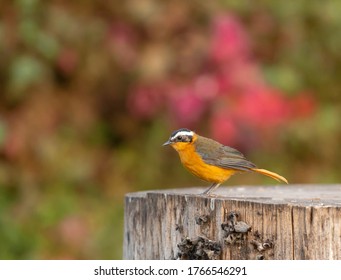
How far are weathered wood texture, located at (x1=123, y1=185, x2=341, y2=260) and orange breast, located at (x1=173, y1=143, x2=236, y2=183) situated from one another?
0.35 metres

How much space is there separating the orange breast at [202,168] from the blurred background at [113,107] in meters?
2.69

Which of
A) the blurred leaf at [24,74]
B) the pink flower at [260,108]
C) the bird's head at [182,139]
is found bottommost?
the bird's head at [182,139]

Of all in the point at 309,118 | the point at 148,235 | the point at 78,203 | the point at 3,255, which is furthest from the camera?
the point at 309,118

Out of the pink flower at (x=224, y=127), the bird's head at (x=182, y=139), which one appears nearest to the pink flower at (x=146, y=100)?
the pink flower at (x=224, y=127)

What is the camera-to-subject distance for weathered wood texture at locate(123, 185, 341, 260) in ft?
12.9

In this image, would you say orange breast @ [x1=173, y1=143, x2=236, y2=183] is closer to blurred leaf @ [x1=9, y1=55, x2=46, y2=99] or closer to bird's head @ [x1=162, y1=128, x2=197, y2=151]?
bird's head @ [x1=162, y1=128, x2=197, y2=151]

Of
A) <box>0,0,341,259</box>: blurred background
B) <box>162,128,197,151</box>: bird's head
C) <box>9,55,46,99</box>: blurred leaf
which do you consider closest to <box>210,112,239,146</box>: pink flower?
<box>0,0,341,259</box>: blurred background

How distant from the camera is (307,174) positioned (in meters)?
8.94

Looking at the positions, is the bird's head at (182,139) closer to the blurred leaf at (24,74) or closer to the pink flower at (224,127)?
the pink flower at (224,127)

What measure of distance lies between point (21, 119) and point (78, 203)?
33.5 inches

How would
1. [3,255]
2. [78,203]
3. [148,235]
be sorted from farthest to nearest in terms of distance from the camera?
[78,203]
[3,255]
[148,235]

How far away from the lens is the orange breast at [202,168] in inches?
203

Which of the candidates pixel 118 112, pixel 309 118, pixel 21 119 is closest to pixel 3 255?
pixel 21 119

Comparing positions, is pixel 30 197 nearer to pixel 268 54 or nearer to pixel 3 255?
pixel 3 255
